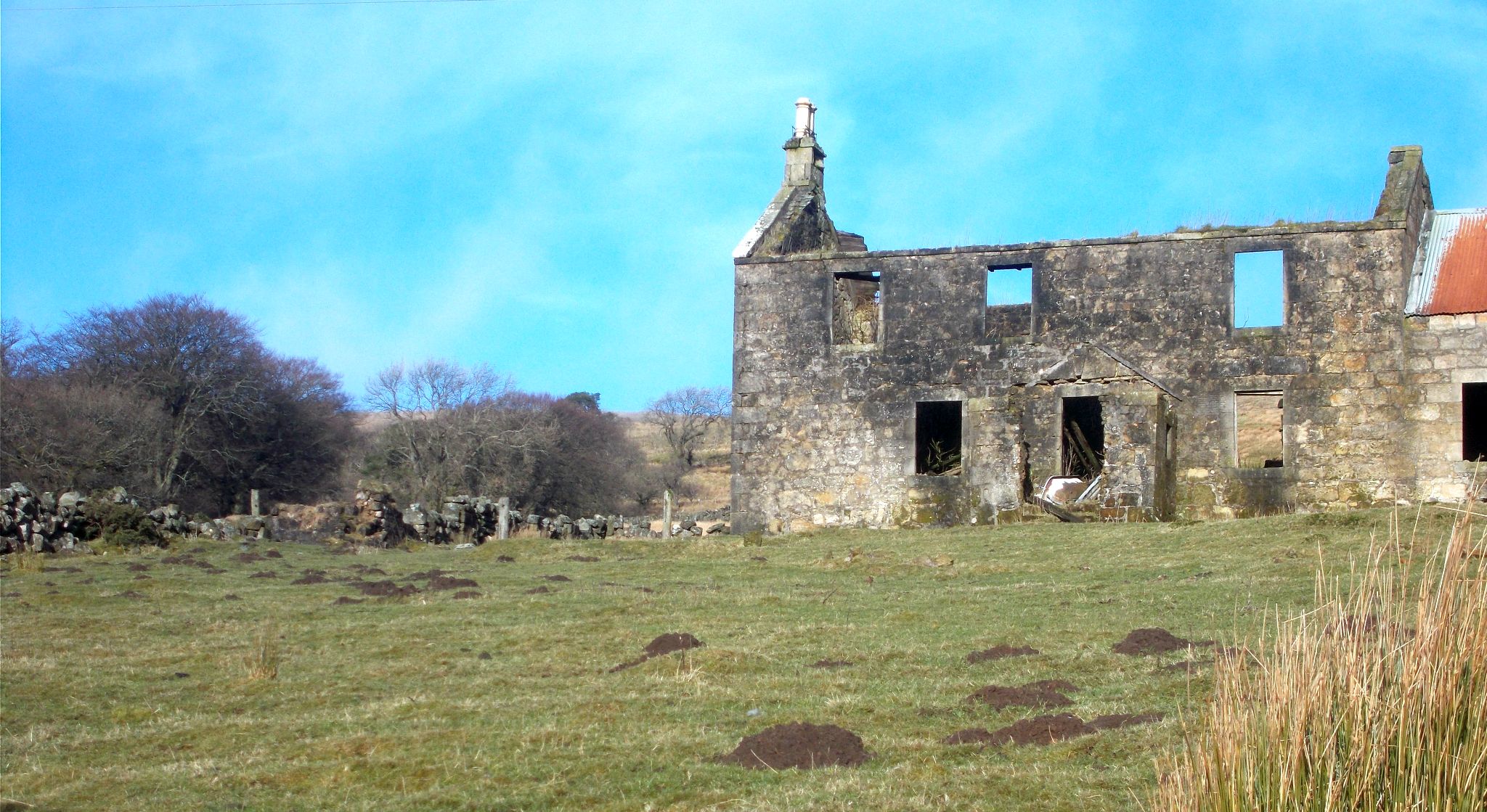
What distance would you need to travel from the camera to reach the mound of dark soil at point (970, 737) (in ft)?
28.2

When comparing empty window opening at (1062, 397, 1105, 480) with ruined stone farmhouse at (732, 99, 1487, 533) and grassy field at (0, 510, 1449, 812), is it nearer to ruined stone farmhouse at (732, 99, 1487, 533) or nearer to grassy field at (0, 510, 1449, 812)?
ruined stone farmhouse at (732, 99, 1487, 533)

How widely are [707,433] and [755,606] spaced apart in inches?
2996

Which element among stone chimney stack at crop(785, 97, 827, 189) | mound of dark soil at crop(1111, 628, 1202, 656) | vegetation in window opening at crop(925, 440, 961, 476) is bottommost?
mound of dark soil at crop(1111, 628, 1202, 656)

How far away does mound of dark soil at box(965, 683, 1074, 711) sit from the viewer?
31.1 feet

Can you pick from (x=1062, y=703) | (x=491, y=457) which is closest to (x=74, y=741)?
(x=1062, y=703)

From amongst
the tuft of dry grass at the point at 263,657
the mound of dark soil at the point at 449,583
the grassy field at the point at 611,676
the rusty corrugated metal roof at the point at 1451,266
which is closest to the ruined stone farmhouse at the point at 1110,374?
the rusty corrugated metal roof at the point at 1451,266

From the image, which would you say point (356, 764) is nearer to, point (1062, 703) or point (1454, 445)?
point (1062, 703)

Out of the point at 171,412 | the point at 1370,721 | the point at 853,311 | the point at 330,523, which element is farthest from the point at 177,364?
the point at 1370,721

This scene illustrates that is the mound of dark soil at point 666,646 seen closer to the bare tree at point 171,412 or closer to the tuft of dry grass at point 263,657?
the tuft of dry grass at point 263,657

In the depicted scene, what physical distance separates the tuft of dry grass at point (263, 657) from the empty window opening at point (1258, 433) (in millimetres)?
18114

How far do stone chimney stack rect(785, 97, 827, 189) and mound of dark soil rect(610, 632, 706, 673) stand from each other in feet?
65.2

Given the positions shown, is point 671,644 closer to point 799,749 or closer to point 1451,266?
point 799,749

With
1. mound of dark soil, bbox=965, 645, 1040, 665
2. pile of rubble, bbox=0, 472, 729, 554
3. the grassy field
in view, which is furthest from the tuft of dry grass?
pile of rubble, bbox=0, 472, 729, 554

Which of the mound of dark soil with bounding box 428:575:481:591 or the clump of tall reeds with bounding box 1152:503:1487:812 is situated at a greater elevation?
the clump of tall reeds with bounding box 1152:503:1487:812
